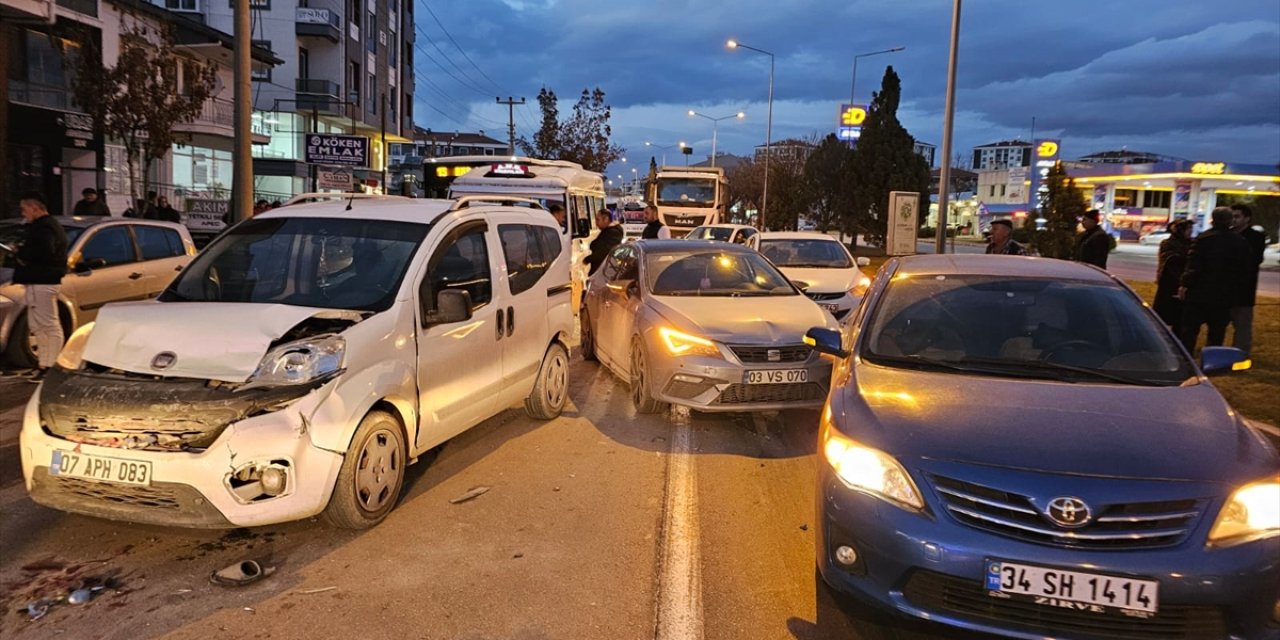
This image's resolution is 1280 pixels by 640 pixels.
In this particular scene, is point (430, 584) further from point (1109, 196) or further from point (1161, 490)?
point (1109, 196)

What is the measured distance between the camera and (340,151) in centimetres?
1720

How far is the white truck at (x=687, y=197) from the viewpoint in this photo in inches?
1143

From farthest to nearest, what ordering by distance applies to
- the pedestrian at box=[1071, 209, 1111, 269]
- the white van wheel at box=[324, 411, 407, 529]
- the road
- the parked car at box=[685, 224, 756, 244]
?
1. the parked car at box=[685, 224, 756, 244]
2. the pedestrian at box=[1071, 209, 1111, 269]
3. the white van wheel at box=[324, 411, 407, 529]
4. the road

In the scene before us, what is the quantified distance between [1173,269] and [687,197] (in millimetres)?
20623

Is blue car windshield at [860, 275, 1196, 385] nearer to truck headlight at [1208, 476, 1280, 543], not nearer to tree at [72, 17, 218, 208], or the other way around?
truck headlight at [1208, 476, 1280, 543]

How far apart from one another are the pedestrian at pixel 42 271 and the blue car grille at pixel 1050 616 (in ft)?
28.1

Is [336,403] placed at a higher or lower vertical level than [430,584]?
higher

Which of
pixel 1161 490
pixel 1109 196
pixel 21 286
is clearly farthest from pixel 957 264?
pixel 1109 196

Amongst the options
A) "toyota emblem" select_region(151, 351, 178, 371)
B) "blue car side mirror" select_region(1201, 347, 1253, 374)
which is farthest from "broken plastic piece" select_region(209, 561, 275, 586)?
"blue car side mirror" select_region(1201, 347, 1253, 374)

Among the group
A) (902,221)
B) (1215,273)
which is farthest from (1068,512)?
(902,221)

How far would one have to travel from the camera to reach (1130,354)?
420 cm

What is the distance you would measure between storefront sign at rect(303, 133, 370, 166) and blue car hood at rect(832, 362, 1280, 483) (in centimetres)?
1526

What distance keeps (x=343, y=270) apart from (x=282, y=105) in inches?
1554

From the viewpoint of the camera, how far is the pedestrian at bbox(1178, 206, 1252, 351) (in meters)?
8.30
